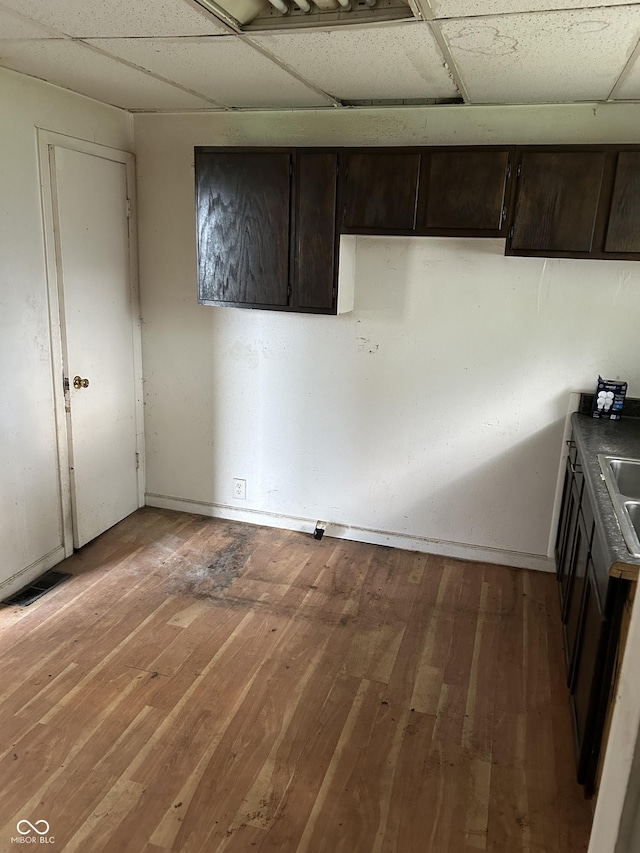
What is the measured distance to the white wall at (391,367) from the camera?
3225 mm

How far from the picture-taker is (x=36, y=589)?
3.23 metres

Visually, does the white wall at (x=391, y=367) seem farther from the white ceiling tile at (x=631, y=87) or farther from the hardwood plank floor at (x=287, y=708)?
the hardwood plank floor at (x=287, y=708)

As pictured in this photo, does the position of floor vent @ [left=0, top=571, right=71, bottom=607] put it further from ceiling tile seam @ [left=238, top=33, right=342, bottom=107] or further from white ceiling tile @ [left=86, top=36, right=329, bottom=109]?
ceiling tile seam @ [left=238, top=33, right=342, bottom=107]

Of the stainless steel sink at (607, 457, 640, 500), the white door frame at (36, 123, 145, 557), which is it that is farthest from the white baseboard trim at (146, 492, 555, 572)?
the stainless steel sink at (607, 457, 640, 500)

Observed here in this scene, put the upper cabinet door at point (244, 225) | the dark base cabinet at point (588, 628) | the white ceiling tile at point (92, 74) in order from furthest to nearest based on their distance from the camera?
1. the upper cabinet door at point (244, 225)
2. the white ceiling tile at point (92, 74)
3. the dark base cabinet at point (588, 628)

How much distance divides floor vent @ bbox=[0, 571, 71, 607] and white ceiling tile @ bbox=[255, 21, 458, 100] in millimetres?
2722

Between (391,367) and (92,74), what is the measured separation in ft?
6.78

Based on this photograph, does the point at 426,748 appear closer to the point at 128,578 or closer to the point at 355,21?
the point at 128,578

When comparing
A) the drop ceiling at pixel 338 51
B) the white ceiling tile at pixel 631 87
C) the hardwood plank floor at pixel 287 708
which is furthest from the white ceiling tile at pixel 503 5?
the hardwood plank floor at pixel 287 708

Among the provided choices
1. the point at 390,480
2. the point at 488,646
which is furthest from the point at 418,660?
the point at 390,480

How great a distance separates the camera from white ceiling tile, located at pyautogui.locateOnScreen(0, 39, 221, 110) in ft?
8.11

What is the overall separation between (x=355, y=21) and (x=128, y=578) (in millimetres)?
2790

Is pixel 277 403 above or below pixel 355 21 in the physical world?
below

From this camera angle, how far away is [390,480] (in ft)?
12.3
